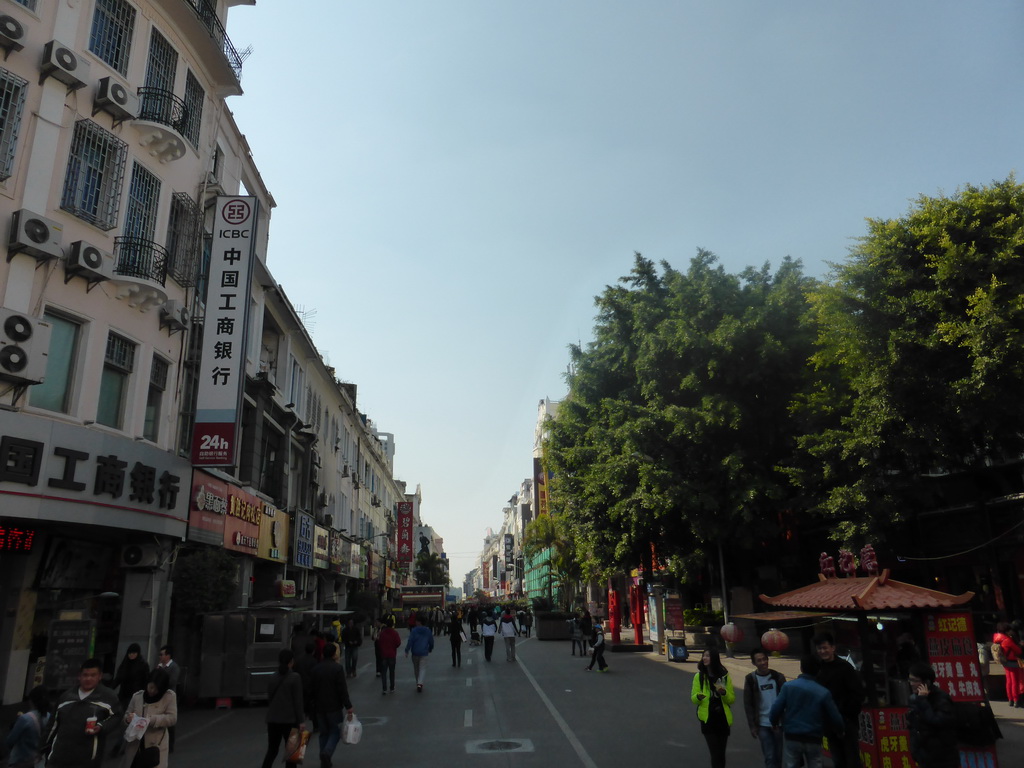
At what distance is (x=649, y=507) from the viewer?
82.4 ft

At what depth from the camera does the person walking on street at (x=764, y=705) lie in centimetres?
868

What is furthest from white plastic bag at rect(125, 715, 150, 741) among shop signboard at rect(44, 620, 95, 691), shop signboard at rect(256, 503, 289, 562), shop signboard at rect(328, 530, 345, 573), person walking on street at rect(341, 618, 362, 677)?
shop signboard at rect(328, 530, 345, 573)

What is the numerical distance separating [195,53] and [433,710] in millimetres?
16960

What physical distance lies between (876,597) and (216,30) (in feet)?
68.3

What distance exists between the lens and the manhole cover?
1106cm

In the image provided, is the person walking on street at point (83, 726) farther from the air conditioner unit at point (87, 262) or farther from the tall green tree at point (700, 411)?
the tall green tree at point (700, 411)

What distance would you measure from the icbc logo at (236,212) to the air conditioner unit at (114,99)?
3300mm

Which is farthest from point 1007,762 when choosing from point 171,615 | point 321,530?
point 321,530

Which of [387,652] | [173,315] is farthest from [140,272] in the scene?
[387,652]

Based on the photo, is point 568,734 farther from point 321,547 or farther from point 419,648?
point 321,547

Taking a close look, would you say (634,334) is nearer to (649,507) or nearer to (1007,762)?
(649,507)

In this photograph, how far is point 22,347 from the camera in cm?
1262

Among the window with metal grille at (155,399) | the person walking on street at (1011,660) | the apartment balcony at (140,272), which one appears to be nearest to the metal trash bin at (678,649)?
the person walking on street at (1011,660)

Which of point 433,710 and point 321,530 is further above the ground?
point 321,530
